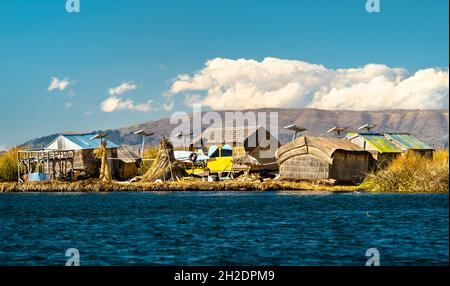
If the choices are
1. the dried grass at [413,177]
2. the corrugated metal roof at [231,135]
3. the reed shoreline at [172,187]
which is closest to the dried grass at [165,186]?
the reed shoreline at [172,187]

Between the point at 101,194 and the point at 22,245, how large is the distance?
30311 mm

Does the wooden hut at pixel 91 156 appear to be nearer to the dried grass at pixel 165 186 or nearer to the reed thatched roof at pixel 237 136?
the dried grass at pixel 165 186

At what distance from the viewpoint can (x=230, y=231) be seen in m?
26.9

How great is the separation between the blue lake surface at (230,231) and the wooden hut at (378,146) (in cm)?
1149

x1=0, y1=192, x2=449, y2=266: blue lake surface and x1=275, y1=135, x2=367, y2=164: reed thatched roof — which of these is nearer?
x1=0, y1=192, x2=449, y2=266: blue lake surface

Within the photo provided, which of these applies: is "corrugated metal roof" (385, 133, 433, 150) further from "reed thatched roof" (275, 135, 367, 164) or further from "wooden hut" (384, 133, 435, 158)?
"reed thatched roof" (275, 135, 367, 164)

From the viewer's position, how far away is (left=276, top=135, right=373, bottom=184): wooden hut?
52094 mm

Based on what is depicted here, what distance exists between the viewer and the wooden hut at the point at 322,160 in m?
52.1

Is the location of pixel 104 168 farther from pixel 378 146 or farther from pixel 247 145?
pixel 378 146

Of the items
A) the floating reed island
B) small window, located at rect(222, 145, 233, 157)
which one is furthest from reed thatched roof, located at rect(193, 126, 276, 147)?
small window, located at rect(222, 145, 233, 157)

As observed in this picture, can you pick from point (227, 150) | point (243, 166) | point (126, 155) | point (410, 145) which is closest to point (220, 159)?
point (243, 166)

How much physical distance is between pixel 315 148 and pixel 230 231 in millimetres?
26521

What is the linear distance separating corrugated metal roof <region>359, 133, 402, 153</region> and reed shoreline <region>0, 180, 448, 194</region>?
6690mm
